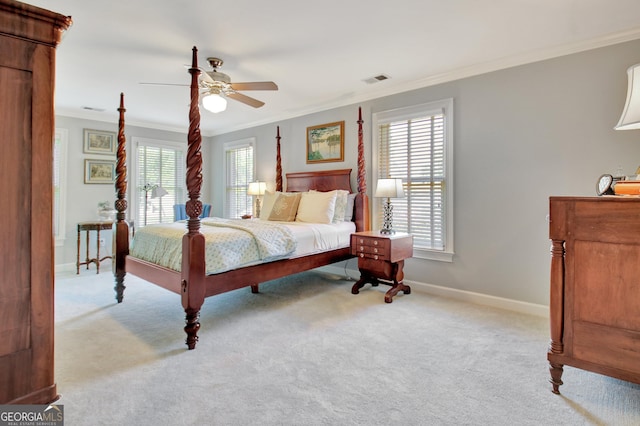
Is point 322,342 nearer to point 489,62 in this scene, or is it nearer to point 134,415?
point 134,415

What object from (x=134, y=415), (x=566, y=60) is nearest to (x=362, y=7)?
(x=566, y=60)

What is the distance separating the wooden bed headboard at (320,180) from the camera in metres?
4.59

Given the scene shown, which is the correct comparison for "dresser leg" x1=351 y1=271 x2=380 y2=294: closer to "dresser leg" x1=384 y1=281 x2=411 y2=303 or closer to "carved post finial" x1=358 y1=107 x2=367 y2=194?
"dresser leg" x1=384 y1=281 x2=411 y2=303

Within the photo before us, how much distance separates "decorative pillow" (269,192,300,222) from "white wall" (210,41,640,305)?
5.32 feet

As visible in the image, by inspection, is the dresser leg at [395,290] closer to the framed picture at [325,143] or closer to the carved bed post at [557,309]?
the carved bed post at [557,309]

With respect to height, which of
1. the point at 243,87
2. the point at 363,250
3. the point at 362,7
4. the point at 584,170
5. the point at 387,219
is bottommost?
the point at 363,250

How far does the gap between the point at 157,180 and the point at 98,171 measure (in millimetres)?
976

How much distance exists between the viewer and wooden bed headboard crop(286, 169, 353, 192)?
4.59 metres

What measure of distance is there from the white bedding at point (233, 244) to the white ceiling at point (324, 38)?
5.54 feet

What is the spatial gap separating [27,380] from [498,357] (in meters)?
2.56

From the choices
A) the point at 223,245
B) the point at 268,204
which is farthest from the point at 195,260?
the point at 268,204

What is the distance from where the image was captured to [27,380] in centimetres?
74

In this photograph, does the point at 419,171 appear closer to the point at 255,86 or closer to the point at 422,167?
the point at 422,167

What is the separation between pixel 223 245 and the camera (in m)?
2.73
